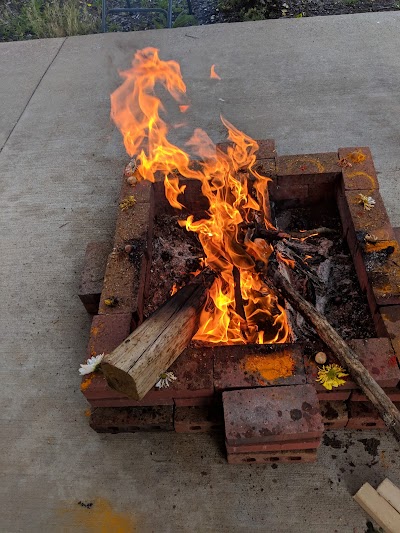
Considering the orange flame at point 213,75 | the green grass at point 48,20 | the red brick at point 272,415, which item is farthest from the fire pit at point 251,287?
the green grass at point 48,20

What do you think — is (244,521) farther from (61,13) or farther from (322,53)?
(61,13)

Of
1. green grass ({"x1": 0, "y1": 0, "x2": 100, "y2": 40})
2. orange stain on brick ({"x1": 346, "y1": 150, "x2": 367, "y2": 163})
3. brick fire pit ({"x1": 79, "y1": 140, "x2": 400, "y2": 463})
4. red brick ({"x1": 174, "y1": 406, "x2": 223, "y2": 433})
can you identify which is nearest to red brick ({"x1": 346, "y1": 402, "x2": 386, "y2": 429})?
brick fire pit ({"x1": 79, "y1": 140, "x2": 400, "y2": 463})

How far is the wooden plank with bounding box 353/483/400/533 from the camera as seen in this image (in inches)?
101

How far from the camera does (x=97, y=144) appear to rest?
18.1 feet

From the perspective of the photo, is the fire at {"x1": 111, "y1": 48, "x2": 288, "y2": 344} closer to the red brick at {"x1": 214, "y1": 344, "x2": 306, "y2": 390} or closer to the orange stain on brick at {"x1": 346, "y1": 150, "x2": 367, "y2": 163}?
the red brick at {"x1": 214, "y1": 344, "x2": 306, "y2": 390}

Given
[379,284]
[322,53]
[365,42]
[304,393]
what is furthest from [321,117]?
[304,393]

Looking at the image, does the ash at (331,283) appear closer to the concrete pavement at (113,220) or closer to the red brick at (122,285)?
the concrete pavement at (113,220)

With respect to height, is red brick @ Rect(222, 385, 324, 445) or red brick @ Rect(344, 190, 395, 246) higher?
red brick @ Rect(344, 190, 395, 246)

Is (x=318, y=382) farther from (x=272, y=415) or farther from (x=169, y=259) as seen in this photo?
(x=169, y=259)

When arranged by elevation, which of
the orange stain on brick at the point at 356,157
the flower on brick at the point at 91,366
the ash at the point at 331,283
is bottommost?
the ash at the point at 331,283

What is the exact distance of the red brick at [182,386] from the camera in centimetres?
277

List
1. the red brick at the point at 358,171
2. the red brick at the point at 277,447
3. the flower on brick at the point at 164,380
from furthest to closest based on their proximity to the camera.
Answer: the red brick at the point at 358,171 < the flower on brick at the point at 164,380 < the red brick at the point at 277,447

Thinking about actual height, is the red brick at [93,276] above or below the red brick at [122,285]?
below

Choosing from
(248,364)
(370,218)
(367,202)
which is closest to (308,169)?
(367,202)
